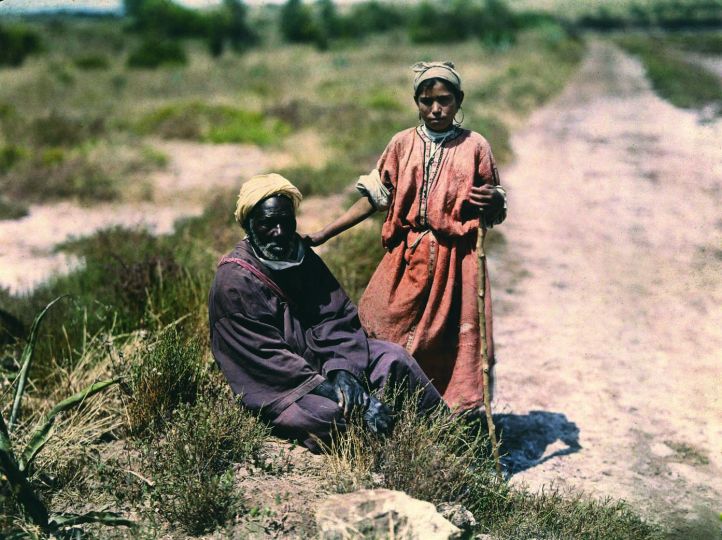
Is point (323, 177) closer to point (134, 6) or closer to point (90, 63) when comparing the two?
point (90, 63)

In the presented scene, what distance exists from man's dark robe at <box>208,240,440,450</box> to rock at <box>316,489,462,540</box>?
60 cm

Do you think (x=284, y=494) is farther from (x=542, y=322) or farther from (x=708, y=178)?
(x=708, y=178)

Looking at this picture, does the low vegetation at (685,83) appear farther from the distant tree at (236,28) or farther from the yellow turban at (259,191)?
the distant tree at (236,28)

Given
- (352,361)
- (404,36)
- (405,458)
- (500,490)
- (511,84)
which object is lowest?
(500,490)

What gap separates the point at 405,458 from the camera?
3283mm

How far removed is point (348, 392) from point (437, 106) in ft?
4.94

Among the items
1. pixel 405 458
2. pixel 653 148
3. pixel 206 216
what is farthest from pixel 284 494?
pixel 653 148

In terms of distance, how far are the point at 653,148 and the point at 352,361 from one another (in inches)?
504

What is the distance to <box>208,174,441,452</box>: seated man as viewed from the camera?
3473mm

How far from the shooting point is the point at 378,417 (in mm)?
3455

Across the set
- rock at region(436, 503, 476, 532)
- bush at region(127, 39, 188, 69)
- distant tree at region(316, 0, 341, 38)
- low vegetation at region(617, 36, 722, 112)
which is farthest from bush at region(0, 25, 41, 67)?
rock at region(436, 503, 476, 532)

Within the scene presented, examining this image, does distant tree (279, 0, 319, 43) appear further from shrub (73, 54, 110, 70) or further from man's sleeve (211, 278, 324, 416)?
man's sleeve (211, 278, 324, 416)

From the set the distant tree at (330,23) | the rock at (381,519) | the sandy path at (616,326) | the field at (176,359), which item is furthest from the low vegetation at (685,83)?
the distant tree at (330,23)

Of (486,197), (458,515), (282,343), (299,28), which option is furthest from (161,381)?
(299,28)
